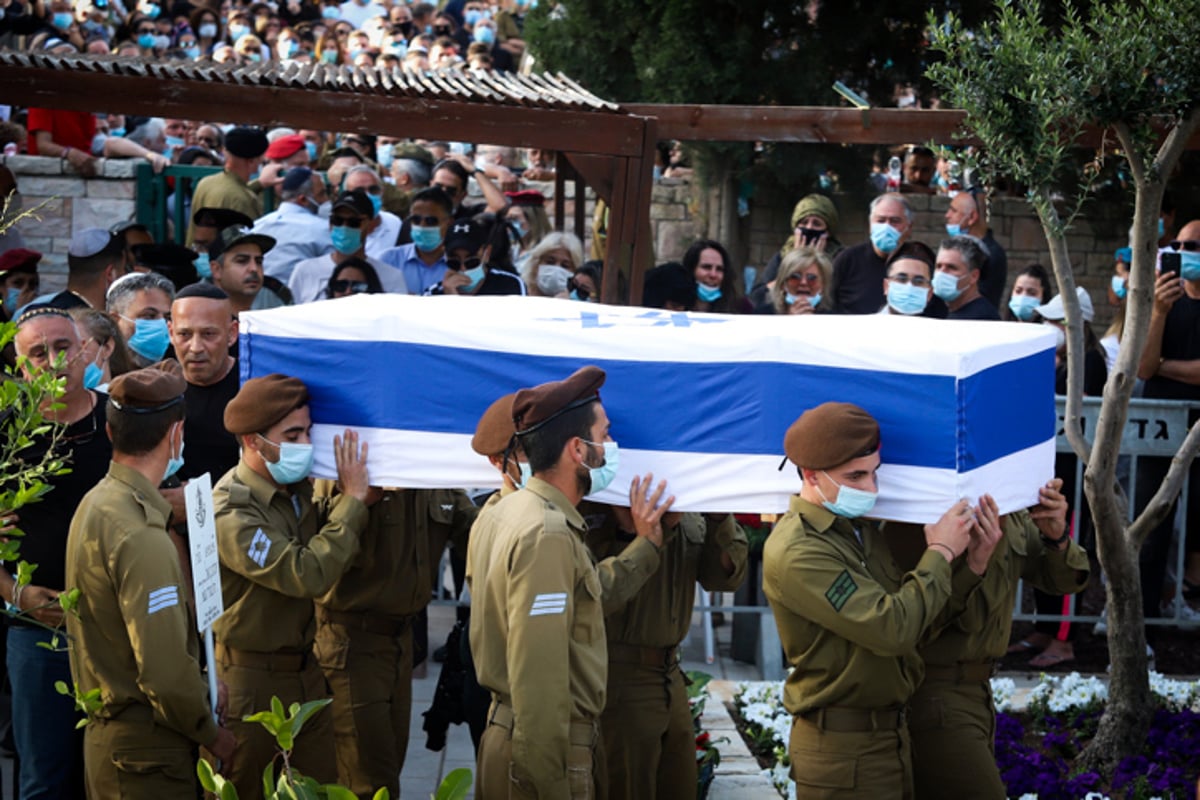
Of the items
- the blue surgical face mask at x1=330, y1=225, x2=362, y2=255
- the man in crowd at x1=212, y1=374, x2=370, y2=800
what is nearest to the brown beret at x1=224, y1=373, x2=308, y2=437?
the man in crowd at x1=212, y1=374, x2=370, y2=800

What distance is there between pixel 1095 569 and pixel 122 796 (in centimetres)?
563

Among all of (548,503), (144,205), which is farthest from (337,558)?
(144,205)

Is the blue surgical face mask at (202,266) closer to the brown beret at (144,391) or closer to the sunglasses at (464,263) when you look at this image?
the sunglasses at (464,263)

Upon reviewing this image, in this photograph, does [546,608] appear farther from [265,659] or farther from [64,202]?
[64,202]

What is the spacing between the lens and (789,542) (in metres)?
4.30

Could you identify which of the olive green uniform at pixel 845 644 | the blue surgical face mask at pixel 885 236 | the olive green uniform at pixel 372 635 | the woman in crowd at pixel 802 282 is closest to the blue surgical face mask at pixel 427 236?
the woman in crowd at pixel 802 282

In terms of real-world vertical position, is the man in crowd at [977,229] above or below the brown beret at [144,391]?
above

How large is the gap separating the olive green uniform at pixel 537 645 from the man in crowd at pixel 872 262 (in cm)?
431

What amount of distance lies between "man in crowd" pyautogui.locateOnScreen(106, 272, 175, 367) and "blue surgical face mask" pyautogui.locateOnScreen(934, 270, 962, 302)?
3.48m

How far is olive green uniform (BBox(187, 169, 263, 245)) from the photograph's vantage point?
9188 millimetres

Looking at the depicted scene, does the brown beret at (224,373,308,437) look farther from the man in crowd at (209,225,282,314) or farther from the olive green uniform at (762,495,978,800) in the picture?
the man in crowd at (209,225,282,314)

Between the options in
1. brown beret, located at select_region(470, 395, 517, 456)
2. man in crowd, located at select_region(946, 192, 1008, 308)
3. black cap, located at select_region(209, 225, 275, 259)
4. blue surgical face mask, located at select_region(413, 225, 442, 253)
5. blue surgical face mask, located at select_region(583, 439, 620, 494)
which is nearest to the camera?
blue surgical face mask, located at select_region(583, 439, 620, 494)

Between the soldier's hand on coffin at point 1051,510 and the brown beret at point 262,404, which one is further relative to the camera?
the soldier's hand on coffin at point 1051,510

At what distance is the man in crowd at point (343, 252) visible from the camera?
26.8ft
